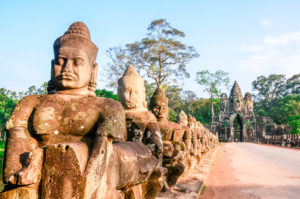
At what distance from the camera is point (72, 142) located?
1.49 m

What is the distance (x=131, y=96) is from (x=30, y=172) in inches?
79.5

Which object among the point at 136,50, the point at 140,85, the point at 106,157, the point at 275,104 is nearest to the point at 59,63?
the point at 106,157

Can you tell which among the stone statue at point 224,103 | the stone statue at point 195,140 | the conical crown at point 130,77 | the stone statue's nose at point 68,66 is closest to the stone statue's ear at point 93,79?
the stone statue's nose at point 68,66

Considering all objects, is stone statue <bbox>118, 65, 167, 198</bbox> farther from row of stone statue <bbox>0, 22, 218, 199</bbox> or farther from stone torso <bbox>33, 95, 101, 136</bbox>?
stone torso <bbox>33, 95, 101, 136</bbox>

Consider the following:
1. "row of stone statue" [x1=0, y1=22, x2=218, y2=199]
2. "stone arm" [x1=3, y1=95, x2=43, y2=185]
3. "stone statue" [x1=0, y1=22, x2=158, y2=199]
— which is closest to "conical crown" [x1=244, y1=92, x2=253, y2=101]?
"row of stone statue" [x1=0, y1=22, x2=218, y2=199]

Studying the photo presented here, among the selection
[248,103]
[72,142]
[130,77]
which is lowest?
[72,142]

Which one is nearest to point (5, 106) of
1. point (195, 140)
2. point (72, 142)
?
point (195, 140)

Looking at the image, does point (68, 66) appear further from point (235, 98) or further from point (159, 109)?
point (235, 98)

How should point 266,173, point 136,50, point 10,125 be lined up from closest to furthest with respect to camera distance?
1. point 10,125
2. point 266,173
3. point 136,50

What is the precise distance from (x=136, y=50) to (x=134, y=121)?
2442 cm

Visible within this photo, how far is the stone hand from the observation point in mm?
1290

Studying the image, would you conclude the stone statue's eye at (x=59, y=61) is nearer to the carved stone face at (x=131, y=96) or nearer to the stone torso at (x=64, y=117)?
the stone torso at (x=64, y=117)

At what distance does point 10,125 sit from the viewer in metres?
1.74

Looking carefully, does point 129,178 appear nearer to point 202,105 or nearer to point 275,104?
point 202,105
